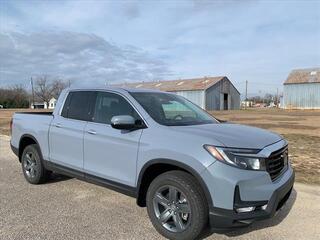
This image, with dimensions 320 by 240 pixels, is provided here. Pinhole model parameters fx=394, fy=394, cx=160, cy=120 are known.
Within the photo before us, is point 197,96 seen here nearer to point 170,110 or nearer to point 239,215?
point 170,110

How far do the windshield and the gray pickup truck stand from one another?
0.05 ft

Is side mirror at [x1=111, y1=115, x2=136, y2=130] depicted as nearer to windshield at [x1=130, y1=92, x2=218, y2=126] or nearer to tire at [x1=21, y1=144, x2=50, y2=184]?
windshield at [x1=130, y1=92, x2=218, y2=126]

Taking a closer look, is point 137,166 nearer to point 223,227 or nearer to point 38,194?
point 223,227

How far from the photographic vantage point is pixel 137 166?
4992 millimetres

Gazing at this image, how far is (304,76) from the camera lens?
6881 centimetres

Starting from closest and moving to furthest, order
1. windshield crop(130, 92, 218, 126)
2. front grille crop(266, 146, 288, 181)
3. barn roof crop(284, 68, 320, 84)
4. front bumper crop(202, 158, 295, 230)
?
front bumper crop(202, 158, 295, 230), front grille crop(266, 146, 288, 181), windshield crop(130, 92, 218, 126), barn roof crop(284, 68, 320, 84)

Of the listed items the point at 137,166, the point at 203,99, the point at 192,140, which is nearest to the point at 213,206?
the point at 192,140

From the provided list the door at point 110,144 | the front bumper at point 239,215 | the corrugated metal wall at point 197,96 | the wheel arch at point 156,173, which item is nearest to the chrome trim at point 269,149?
the front bumper at point 239,215

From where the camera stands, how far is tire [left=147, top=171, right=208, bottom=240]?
4352 mm

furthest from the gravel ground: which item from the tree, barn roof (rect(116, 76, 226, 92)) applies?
the tree

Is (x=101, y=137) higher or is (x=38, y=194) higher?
(x=101, y=137)

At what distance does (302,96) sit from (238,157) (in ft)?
223

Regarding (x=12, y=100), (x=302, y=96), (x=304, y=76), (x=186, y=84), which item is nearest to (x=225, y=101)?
(x=186, y=84)

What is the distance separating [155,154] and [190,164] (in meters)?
0.54
